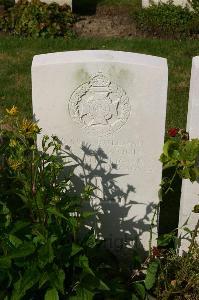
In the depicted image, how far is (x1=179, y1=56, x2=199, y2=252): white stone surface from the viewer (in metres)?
3.52

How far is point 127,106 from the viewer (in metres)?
3.70

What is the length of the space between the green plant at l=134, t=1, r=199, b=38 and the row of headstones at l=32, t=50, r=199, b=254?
460 cm

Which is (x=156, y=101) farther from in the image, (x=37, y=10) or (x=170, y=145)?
(x=37, y=10)

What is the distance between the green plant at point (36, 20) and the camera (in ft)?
26.8

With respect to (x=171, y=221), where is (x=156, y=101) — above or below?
above

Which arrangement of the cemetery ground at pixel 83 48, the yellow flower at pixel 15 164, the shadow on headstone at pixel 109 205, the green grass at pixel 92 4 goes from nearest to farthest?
the yellow flower at pixel 15 164 → the shadow on headstone at pixel 109 205 → the cemetery ground at pixel 83 48 → the green grass at pixel 92 4

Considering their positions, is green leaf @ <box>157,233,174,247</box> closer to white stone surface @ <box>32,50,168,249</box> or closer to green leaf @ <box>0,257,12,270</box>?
white stone surface @ <box>32,50,168,249</box>

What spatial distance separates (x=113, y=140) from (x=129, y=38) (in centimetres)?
458

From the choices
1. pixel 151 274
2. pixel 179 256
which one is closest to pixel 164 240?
pixel 179 256

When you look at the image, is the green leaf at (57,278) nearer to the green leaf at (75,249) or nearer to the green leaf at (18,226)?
the green leaf at (75,249)

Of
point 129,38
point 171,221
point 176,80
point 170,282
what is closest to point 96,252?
point 170,282

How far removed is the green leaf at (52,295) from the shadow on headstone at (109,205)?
3.02ft

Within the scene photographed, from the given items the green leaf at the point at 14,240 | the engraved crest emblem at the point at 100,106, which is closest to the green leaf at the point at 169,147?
the engraved crest emblem at the point at 100,106

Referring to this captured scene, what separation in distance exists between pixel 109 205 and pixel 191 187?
597 mm
